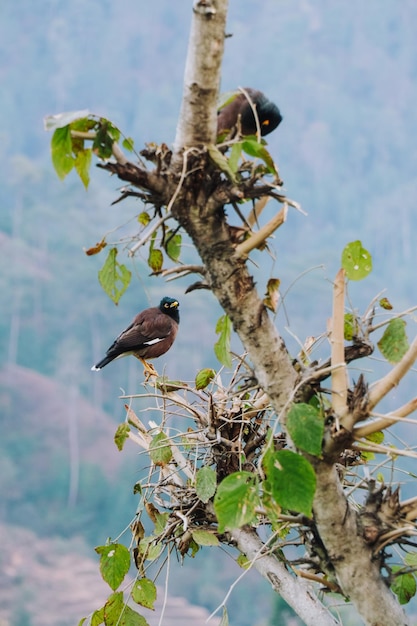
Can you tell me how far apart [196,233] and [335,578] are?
26.2 inches

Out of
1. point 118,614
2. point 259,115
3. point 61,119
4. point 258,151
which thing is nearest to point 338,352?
point 258,151

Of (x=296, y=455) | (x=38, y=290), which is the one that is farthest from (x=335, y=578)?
(x=38, y=290)

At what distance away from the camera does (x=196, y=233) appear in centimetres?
139

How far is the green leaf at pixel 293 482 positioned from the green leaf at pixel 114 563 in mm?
671

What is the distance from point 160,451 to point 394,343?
2.47ft

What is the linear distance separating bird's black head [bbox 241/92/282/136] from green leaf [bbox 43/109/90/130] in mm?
1102

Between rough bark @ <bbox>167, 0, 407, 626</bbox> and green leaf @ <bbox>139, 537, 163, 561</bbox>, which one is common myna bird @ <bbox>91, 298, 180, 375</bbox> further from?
rough bark @ <bbox>167, 0, 407, 626</bbox>

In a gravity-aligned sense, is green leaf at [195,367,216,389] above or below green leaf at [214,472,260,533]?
above

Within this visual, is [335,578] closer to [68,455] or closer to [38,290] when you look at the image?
[68,455]

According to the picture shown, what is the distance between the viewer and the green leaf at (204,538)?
187cm

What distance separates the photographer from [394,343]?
1.44 meters

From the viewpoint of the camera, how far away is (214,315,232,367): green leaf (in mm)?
1734

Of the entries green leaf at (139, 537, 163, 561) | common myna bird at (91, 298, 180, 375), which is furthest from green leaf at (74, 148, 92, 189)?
common myna bird at (91, 298, 180, 375)

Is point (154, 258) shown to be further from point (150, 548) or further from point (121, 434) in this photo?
point (150, 548)
